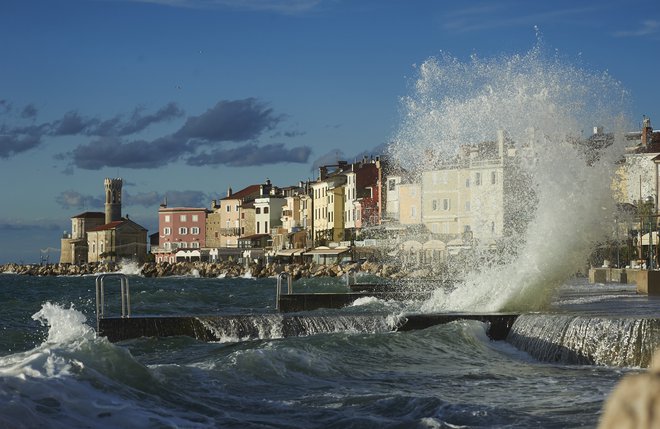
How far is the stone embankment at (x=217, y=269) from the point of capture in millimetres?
84438

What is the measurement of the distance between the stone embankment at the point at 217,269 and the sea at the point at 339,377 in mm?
17445

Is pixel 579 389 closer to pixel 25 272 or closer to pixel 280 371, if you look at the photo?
pixel 280 371

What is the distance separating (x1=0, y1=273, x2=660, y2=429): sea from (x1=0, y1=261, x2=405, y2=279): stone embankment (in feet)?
57.2

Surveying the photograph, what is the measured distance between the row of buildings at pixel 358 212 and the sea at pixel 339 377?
860cm

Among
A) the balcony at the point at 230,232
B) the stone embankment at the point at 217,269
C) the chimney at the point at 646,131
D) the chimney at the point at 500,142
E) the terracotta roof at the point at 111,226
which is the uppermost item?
the chimney at the point at 646,131

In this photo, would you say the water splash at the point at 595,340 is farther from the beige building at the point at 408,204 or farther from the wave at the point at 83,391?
the beige building at the point at 408,204

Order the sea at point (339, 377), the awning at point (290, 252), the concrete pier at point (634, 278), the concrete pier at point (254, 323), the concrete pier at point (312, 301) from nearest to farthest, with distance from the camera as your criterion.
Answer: the sea at point (339, 377) < the concrete pier at point (254, 323) < the concrete pier at point (312, 301) < the concrete pier at point (634, 278) < the awning at point (290, 252)

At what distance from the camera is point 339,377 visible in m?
14.4

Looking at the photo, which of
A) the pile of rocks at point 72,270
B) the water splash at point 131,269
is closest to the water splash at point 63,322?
the water splash at point 131,269

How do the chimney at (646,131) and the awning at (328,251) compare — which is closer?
the chimney at (646,131)

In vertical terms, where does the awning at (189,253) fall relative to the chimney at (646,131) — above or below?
below

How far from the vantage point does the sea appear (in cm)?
1023

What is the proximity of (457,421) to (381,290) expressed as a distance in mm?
22804

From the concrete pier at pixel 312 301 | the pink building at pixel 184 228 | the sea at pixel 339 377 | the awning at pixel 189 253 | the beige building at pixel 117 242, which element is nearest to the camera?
the sea at pixel 339 377
